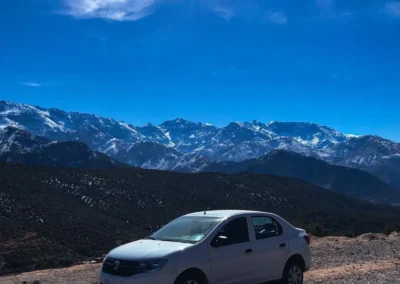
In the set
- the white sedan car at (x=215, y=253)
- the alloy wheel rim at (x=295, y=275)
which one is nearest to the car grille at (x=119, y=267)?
the white sedan car at (x=215, y=253)

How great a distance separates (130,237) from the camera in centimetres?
4306

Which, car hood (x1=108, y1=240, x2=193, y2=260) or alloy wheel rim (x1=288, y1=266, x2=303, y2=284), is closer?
car hood (x1=108, y1=240, x2=193, y2=260)

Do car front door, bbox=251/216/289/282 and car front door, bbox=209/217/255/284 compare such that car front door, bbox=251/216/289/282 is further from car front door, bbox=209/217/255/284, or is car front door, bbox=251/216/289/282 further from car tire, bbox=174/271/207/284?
car tire, bbox=174/271/207/284

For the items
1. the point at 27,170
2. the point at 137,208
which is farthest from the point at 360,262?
the point at 27,170

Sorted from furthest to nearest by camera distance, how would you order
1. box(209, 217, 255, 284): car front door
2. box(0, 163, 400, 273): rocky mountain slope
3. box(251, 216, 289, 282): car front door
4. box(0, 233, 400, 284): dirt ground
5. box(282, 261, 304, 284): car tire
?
1. box(0, 163, 400, 273): rocky mountain slope
2. box(0, 233, 400, 284): dirt ground
3. box(282, 261, 304, 284): car tire
4. box(251, 216, 289, 282): car front door
5. box(209, 217, 255, 284): car front door

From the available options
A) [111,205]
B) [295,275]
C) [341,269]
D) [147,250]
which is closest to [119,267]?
[147,250]

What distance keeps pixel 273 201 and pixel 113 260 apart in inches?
2905

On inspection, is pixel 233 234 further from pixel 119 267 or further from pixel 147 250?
pixel 119 267

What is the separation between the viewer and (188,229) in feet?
33.2

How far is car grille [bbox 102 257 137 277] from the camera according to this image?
875 centimetres

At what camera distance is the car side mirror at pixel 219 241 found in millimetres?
9500

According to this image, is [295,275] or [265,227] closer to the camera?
[265,227]

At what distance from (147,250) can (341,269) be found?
7210mm

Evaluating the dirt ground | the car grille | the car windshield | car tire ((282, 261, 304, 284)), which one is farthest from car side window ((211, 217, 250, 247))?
the dirt ground
